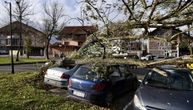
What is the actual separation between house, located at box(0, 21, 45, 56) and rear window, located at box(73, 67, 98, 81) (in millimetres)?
37311

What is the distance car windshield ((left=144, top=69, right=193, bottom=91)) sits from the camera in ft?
33.0

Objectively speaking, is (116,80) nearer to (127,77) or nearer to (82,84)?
(127,77)

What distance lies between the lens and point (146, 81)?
10.5 m

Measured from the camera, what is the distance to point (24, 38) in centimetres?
6569

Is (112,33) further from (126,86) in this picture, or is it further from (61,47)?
(61,47)

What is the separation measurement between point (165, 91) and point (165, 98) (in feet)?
2.12

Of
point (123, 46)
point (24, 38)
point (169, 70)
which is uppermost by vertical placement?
point (24, 38)

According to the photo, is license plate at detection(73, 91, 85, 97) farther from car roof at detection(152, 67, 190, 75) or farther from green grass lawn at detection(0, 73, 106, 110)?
car roof at detection(152, 67, 190, 75)

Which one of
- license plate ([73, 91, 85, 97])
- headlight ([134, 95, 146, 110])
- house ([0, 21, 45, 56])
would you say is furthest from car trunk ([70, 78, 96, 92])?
house ([0, 21, 45, 56])

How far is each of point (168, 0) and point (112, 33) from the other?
7.99ft

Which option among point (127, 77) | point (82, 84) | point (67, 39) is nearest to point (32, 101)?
point (82, 84)

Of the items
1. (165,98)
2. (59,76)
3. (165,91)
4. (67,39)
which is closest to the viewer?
(165,98)

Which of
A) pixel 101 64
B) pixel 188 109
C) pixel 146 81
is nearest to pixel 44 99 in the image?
pixel 101 64

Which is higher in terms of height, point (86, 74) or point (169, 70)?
point (169, 70)
